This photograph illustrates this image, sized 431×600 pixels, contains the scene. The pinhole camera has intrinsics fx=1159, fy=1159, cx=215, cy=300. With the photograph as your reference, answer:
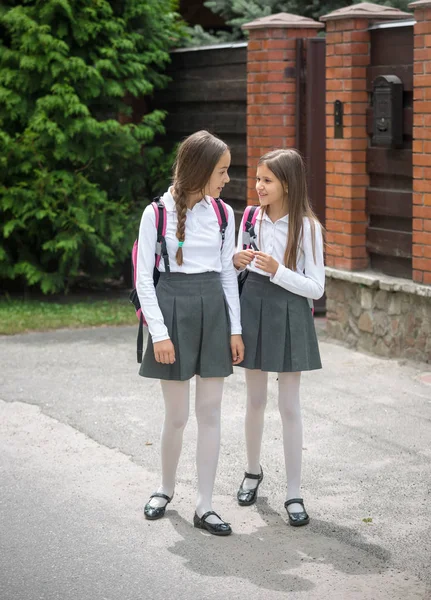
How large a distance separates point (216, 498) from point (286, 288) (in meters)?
1.12

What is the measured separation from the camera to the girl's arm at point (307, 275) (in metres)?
5.09

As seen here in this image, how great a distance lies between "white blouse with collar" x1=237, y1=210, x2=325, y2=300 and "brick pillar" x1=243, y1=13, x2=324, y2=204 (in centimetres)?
484

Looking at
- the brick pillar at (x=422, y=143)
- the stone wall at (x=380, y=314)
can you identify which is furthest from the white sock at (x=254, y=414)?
the brick pillar at (x=422, y=143)

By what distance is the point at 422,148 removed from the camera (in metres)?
8.10

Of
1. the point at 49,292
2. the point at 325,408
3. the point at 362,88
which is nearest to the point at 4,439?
the point at 325,408

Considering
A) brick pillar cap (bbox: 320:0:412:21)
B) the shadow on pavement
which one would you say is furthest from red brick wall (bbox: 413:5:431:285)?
the shadow on pavement

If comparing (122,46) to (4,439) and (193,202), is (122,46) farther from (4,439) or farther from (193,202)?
(193,202)

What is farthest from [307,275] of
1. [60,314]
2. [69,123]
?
[69,123]

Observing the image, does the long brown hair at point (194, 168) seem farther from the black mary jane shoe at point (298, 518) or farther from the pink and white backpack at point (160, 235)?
the black mary jane shoe at point (298, 518)

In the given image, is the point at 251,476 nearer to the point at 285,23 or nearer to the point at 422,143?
the point at 422,143

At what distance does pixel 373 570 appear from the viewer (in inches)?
181

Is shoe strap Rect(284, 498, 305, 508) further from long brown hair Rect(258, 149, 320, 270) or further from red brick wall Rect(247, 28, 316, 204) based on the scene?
red brick wall Rect(247, 28, 316, 204)

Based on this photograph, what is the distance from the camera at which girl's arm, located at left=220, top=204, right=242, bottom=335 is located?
5.11 m

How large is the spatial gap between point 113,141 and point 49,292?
1.88 m
